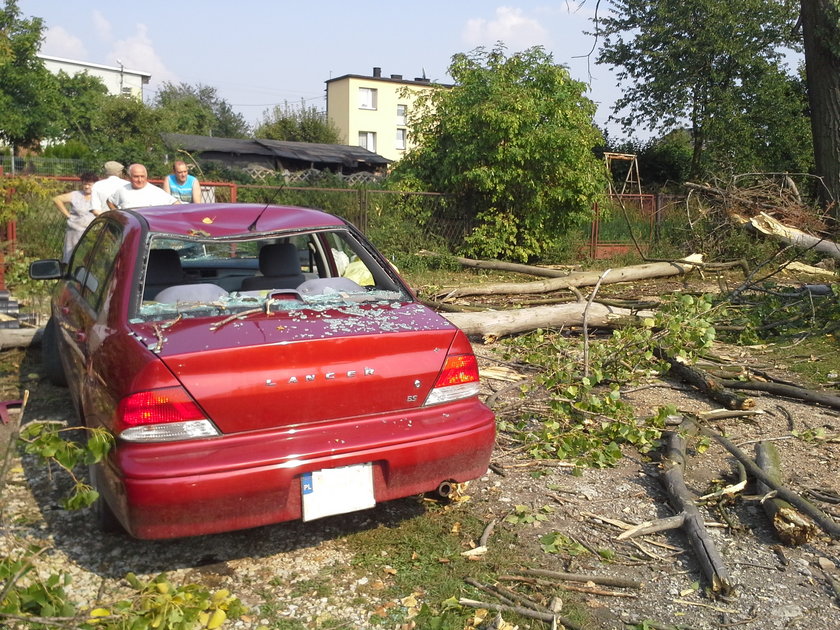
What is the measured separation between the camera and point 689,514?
396 centimetres

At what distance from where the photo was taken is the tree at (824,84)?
1384 cm

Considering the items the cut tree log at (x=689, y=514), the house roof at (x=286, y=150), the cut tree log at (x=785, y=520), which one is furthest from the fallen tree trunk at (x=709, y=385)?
the house roof at (x=286, y=150)

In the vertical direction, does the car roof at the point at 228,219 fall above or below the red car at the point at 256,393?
above

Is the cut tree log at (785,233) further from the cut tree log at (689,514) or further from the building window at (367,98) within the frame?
the building window at (367,98)

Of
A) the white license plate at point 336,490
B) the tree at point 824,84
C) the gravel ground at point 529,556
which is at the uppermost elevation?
the tree at point 824,84

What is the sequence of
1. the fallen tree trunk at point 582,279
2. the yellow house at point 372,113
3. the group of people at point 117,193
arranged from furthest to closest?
the yellow house at point 372,113
the fallen tree trunk at point 582,279
the group of people at point 117,193

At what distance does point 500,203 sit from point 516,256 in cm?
107

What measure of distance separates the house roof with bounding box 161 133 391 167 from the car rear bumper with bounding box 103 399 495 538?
3815cm

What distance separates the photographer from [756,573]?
11.8ft

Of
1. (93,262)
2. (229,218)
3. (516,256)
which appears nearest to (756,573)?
(229,218)

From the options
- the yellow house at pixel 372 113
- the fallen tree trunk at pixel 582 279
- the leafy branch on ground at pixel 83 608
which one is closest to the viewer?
the leafy branch on ground at pixel 83 608

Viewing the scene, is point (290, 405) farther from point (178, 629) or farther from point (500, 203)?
point (500, 203)

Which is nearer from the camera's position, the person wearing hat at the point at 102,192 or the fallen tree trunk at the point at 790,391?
the fallen tree trunk at the point at 790,391

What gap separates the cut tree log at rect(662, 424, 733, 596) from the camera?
134 inches
